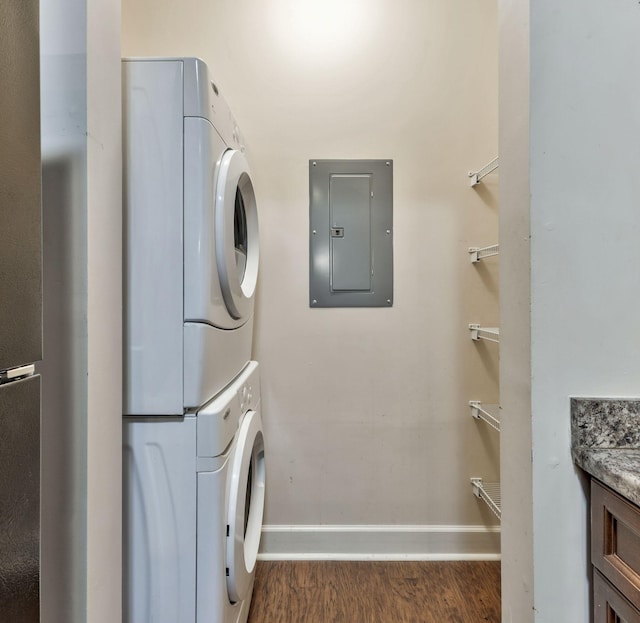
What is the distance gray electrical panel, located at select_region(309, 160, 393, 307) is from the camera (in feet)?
5.73

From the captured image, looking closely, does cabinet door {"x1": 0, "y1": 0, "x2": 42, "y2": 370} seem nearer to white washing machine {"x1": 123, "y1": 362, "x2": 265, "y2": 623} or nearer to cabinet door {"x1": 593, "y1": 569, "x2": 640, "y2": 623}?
white washing machine {"x1": 123, "y1": 362, "x2": 265, "y2": 623}

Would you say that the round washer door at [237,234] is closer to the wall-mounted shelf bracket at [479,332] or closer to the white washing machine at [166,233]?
the white washing machine at [166,233]

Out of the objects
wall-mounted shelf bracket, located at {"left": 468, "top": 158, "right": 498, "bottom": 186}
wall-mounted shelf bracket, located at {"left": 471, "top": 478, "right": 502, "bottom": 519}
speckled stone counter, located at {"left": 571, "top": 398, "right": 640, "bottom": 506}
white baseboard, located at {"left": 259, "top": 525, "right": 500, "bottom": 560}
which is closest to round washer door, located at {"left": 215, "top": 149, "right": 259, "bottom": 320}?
speckled stone counter, located at {"left": 571, "top": 398, "right": 640, "bottom": 506}

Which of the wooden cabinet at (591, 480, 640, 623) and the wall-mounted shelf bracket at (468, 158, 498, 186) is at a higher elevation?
the wall-mounted shelf bracket at (468, 158, 498, 186)

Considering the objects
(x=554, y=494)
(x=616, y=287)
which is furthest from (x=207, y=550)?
(x=616, y=287)

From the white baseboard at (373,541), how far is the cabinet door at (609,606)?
1070mm

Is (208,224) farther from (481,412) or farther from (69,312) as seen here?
(481,412)

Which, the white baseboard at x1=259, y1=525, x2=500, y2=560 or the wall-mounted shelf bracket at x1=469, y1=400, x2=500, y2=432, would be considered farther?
the white baseboard at x1=259, y1=525, x2=500, y2=560

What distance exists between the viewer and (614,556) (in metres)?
0.71

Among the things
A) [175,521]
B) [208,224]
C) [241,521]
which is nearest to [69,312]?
[208,224]

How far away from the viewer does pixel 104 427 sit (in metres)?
0.80

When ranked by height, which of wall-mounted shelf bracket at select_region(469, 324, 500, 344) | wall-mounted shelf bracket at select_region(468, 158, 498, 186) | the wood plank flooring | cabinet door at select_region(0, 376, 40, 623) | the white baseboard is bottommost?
Answer: the wood plank flooring

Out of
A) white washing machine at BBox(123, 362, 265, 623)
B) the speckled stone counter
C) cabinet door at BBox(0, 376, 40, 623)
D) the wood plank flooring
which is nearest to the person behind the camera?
cabinet door at BBox(0, 376, 40, 623)

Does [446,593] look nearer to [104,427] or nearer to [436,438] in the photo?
[436,438]
